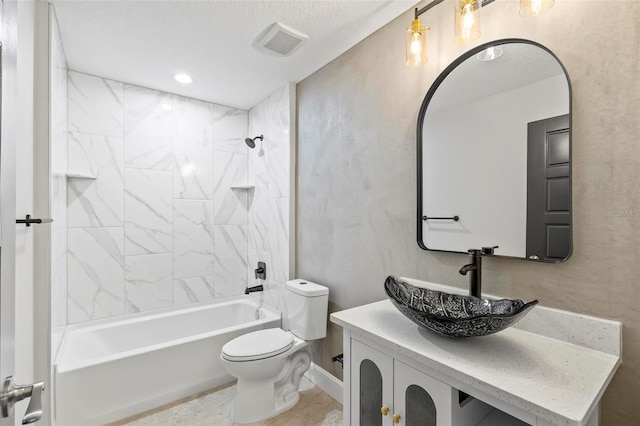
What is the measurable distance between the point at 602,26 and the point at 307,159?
5.90ft

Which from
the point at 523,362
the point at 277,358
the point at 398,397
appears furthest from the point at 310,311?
the point at 523,362

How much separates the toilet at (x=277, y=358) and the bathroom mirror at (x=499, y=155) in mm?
998

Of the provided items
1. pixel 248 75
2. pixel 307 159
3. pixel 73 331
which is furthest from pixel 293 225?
pixel 73 331

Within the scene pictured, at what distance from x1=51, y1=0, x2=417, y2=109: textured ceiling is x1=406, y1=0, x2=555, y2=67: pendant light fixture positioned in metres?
0.37

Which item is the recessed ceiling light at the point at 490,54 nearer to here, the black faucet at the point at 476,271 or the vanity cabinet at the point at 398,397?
the black faucet at the point at 476,271

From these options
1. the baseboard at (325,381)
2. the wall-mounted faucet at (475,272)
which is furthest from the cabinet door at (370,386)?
the baseboard at (325,381)

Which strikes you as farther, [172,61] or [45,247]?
[172,61]

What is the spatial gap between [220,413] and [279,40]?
2.44 meters

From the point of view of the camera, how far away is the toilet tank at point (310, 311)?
2.16 meters

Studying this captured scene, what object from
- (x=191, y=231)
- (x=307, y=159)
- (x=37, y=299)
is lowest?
(x=37, y=299)

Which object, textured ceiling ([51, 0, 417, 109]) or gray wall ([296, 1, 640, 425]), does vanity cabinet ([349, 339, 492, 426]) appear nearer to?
gray wall ([296, 1, 640, 425])

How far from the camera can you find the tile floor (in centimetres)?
193

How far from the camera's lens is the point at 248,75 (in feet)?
8.02

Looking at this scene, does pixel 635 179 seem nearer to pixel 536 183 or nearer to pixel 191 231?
pixel 536 183
